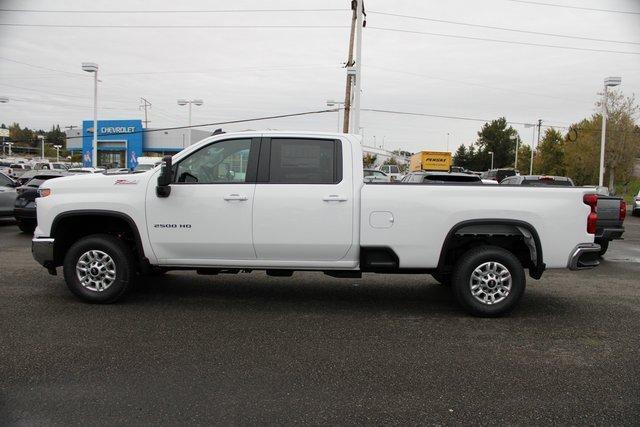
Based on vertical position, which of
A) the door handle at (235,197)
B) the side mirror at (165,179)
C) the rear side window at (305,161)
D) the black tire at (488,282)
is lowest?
the black tire at (488,282)

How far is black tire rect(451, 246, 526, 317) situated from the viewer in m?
5.91

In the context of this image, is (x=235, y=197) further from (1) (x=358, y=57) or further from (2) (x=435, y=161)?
(2) (x=435, y=161)

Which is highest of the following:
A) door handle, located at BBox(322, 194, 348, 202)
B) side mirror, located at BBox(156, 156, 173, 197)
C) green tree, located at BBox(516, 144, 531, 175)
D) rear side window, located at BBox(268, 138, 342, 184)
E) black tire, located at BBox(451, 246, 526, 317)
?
green tree, located at BBox(516, 144, 531, 175)

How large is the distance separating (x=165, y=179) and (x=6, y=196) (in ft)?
35.2

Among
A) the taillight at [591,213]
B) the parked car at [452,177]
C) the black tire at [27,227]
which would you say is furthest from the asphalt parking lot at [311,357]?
the black tire at [27,227]

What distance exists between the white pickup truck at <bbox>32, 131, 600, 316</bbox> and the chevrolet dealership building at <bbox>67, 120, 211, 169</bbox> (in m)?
40.3

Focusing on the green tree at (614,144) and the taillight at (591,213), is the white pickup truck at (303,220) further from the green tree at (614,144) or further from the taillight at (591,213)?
the green tree at (614,144)

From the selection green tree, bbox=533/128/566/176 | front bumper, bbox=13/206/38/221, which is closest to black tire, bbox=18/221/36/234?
front bumper, bbox=13/206/38/221

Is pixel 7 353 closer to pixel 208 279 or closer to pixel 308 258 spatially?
pixel 308 258

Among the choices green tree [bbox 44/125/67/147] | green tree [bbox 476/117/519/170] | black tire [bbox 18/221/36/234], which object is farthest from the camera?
green tree [bbox 44/125/67/147]

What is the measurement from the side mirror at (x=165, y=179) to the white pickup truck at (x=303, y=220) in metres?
0.02

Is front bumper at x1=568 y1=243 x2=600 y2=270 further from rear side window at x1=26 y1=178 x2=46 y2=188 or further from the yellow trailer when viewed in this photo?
the yellow trailer

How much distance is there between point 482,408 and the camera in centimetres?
378

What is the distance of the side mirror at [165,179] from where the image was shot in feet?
19.3
